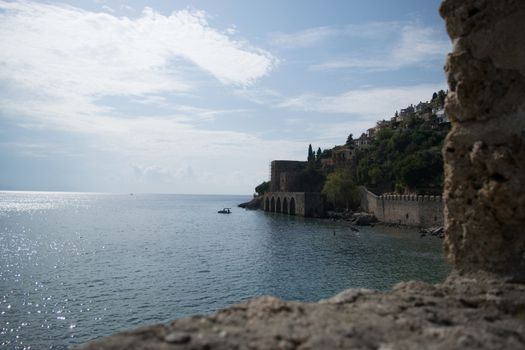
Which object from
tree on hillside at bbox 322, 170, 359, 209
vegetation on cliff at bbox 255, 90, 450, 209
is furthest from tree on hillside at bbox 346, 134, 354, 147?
tree on hillside at bbox 322, 170, 359, 209

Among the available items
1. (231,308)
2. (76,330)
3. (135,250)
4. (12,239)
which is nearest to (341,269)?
(76,330)

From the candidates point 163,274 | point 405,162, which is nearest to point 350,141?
point 405,162

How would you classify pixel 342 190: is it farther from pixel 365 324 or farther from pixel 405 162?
pixel 365 324

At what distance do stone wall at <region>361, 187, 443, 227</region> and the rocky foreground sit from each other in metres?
46.7

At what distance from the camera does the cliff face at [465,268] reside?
5.16 meters

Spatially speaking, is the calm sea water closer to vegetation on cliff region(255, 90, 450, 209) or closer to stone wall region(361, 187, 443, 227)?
stone wall region(361, 187, 443, 227)

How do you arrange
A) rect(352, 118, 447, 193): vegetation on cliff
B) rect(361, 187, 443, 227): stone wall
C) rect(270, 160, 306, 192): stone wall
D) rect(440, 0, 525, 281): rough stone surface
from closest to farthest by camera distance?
1. rect(440, 0, 525, 281): rough stone surface
2. rect(361, 187, 443, 227): stone wall
3. rect(352, 118, 447, 193): vegetation on cliff
4. rect(270, 160, 306, 192): stone wall

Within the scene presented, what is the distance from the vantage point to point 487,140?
7598 mm

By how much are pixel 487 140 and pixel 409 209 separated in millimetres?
51671

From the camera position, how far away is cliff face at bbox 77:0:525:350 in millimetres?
5164

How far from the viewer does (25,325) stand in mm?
16781

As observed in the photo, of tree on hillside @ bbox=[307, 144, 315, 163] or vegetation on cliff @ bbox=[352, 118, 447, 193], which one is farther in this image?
tree on hillside @ bbox=[307, 144, 315, 163]

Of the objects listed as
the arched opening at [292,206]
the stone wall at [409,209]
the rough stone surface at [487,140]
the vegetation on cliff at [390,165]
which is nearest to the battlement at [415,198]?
the stone wall at [409,209]

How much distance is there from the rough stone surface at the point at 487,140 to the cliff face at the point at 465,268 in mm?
17
